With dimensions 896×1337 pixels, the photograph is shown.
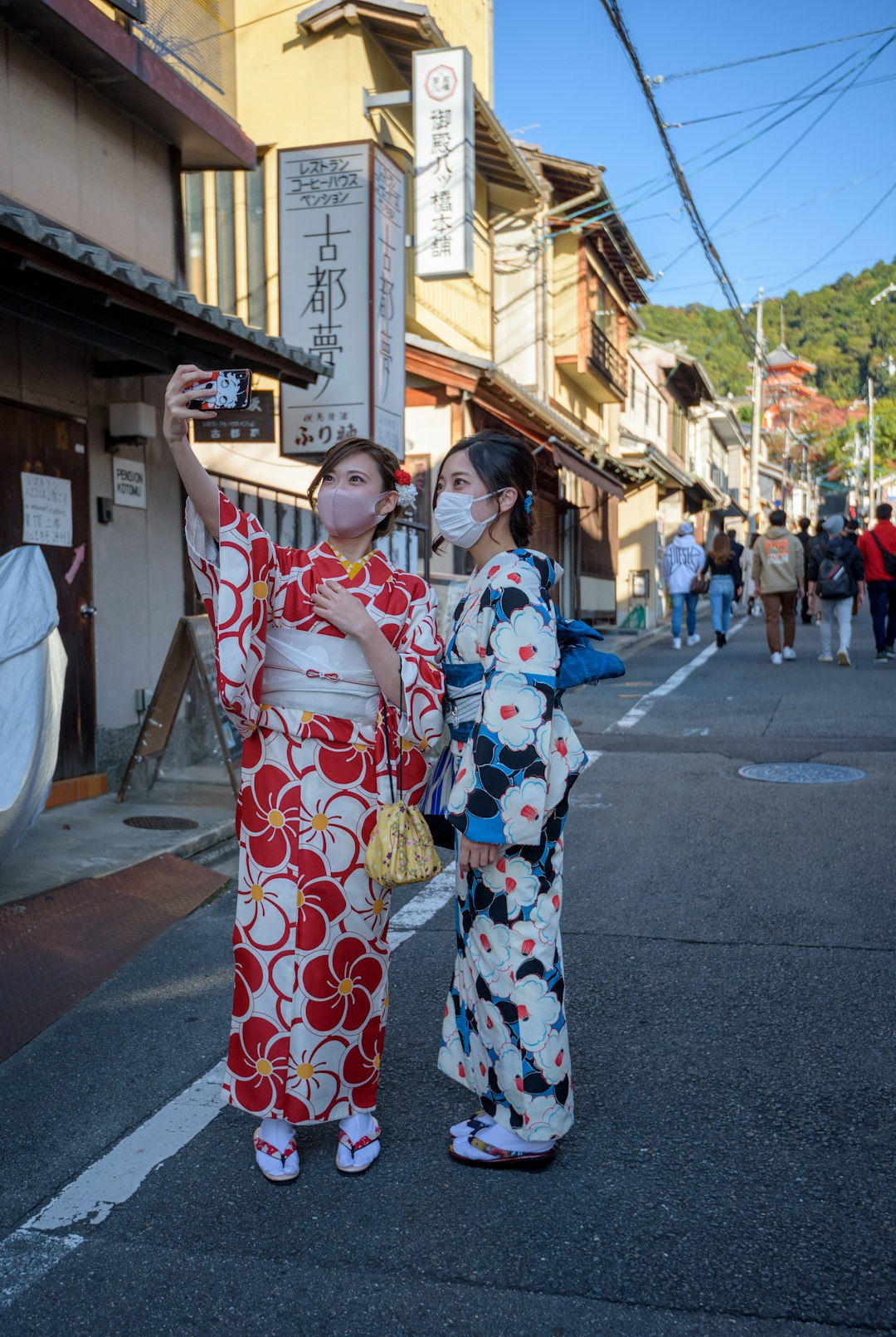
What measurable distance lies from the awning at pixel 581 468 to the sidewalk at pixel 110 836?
34.8ft

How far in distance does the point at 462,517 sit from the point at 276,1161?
1646 millimetres

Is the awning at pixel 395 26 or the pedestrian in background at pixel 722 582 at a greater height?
the awning at pixel 395 26

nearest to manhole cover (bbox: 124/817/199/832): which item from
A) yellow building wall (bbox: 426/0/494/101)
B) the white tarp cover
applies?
the white tarp cover

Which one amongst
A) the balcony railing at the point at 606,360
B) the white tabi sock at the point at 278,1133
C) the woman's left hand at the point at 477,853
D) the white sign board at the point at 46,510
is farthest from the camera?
the balcony railing at the point at 606,360

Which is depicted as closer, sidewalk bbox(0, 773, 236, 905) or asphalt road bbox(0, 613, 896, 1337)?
asphalt road bbox(0, 613, 896, 1337)

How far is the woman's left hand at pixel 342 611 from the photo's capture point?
278 centimetres

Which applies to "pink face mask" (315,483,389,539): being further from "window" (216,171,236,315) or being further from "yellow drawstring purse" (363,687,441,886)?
"window" (216,171,236,315)

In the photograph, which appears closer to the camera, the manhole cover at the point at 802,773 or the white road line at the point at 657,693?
the manhole cover at the point at 802,773

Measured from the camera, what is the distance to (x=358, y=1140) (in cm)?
288

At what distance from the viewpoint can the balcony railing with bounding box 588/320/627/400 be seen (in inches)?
888

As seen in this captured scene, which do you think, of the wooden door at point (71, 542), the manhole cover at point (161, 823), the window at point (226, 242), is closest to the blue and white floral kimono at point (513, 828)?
the manhole cover at point (161, 823)

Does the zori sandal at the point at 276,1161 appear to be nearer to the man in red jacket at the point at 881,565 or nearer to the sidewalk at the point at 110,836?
the sidewalk at the point at 110,836

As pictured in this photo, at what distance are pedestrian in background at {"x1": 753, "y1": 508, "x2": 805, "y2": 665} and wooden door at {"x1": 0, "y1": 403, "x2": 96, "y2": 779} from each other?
9.30 metres

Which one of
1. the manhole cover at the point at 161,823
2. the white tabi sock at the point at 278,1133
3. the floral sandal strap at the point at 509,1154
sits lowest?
the manhole cover at the point at 161,823
